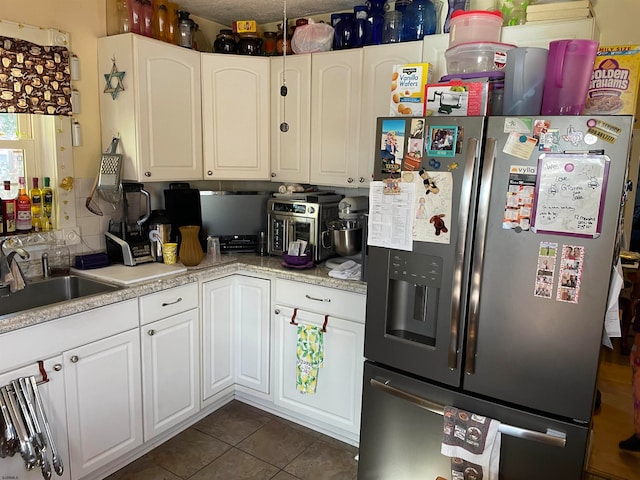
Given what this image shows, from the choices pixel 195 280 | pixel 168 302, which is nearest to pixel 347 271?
pixel 195 280

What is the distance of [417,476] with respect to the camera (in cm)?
195

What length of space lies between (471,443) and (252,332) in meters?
1.47

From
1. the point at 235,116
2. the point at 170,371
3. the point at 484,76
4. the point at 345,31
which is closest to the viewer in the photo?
the point at 484,76

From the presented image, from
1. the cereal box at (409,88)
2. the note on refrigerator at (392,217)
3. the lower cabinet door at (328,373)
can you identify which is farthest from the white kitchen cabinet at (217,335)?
the cereal box at (409,88)

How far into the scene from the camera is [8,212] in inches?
91.6

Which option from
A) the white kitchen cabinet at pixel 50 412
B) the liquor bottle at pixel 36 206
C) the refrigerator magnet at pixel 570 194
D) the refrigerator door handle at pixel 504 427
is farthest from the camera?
the liquor bottle at pixel 36 206

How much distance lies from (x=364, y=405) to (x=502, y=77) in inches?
57.5

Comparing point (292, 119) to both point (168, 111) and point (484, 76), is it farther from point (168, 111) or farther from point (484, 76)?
point (484, 76)

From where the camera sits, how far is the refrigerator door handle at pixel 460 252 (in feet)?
5.53

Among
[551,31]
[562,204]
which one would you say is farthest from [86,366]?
[551,31]

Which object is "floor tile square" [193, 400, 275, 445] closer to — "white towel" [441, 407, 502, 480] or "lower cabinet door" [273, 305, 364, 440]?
"lower cabinet door" [273, 305, 364, 440]

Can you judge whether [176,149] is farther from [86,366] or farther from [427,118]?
[427,118]

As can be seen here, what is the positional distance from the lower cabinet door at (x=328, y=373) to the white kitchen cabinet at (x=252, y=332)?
0.08 meters

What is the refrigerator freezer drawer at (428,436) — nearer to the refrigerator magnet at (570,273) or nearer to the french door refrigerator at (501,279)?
the french door refrigerator at (501,279)
